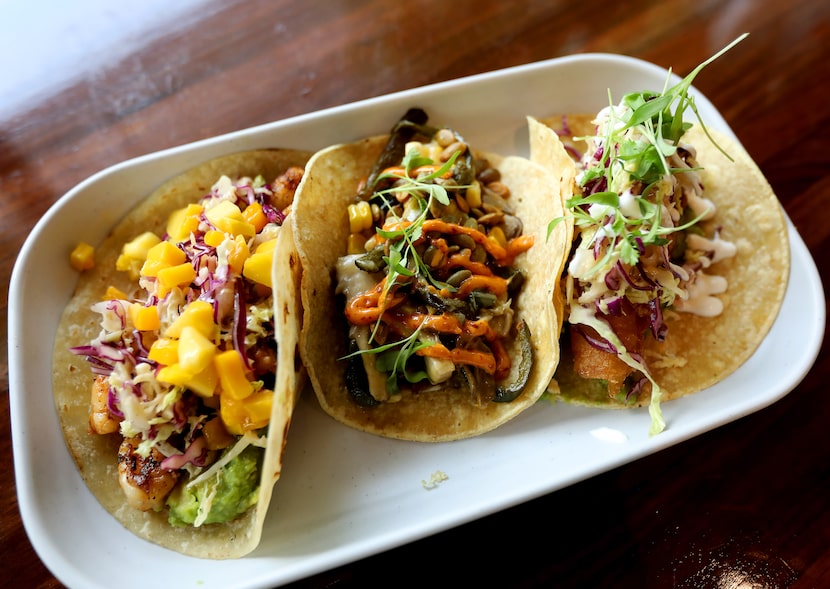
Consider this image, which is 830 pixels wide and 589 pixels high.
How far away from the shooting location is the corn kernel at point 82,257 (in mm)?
2396

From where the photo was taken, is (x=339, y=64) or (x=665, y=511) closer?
(x=665, y=511)

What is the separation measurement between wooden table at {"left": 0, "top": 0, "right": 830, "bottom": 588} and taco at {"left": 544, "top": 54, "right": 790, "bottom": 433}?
0.35m

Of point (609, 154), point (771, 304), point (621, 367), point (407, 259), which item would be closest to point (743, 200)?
point (771, 304)

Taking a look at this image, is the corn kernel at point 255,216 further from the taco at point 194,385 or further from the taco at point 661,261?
the taco at point 661,261

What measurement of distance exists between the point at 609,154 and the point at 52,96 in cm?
283

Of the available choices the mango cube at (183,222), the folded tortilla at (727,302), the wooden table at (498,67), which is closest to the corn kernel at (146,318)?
the mango cube at (183,222)

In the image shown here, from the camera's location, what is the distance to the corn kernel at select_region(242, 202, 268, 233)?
2338 mm

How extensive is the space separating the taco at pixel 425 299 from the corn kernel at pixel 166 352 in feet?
1.50

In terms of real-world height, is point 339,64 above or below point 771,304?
above

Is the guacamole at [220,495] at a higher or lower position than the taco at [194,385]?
lower

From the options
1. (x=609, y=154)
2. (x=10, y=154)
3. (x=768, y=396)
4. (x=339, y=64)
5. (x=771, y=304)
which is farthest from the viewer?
(x=339, y=64)

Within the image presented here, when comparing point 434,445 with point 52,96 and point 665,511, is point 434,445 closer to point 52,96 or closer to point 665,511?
point 665,511

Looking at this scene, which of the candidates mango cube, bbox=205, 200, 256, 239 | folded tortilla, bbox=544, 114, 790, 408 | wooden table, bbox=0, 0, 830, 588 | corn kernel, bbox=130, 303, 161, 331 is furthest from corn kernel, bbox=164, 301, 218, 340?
folded tortilla, bbox=544, 114, 790, 408

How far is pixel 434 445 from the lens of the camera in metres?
2.36
